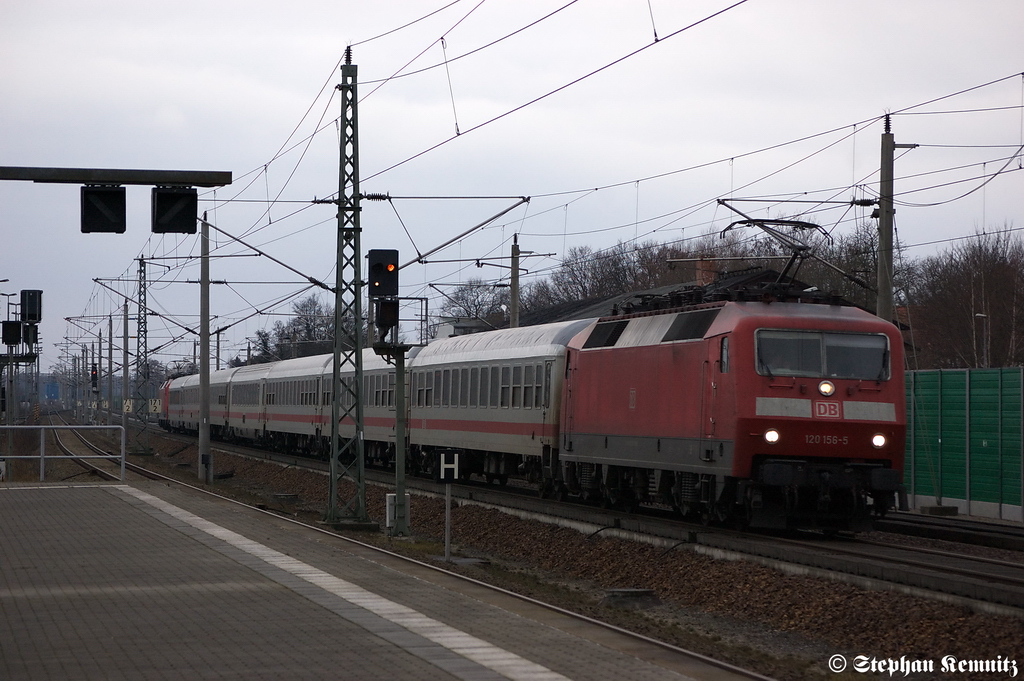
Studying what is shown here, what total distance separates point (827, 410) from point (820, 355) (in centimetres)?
83

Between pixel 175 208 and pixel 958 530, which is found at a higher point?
pixel 175 208

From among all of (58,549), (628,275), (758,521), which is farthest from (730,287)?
(628,275)

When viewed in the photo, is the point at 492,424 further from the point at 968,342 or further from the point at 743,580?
the point at 968,342

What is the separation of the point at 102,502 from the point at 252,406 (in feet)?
121

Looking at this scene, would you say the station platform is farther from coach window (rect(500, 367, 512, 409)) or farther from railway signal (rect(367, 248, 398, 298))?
coach window (rect(500, 367, 512, 409))

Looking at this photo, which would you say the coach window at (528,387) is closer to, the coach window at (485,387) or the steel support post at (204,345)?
the coach window at (485,387)

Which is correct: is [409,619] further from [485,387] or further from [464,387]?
[464,387]

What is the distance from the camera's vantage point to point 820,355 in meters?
17.3

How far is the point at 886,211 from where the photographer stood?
78.2 ft

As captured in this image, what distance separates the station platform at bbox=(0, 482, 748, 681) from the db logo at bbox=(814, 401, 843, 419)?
5878 millimetres

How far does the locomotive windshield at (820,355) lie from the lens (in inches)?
678

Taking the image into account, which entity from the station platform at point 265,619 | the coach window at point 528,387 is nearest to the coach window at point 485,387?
the coach window at point 528,387

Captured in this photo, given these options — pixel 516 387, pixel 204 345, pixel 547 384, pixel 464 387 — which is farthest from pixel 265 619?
pixel 204 345

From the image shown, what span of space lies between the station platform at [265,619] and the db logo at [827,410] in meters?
5.88
